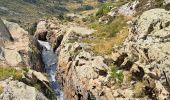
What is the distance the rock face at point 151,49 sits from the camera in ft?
127

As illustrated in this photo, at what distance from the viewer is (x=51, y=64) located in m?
69.4

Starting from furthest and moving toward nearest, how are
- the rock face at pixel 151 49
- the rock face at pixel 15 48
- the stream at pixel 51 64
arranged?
the stream at pixel 51 64 → the rock face at pixel 15 48 → the rock face at pixel 151 49

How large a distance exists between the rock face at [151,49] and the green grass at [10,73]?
1248 cm

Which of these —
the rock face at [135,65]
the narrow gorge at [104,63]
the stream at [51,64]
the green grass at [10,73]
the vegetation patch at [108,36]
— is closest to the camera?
the narrow gorge at [104,63]

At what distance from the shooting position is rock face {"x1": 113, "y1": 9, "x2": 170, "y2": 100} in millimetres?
38812

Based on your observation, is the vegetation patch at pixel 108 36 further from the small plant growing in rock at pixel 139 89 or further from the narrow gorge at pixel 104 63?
the small plant growing in rock at pixel 139 89

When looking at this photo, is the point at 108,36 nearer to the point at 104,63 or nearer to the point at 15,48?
the point at 104,63

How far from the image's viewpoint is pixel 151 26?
4709 cm

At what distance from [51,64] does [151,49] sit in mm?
30631

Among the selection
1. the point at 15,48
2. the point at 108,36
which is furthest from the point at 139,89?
the point at 15,48

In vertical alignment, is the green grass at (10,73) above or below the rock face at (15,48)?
above

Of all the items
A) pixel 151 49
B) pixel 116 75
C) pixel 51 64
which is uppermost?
pixel 151 49

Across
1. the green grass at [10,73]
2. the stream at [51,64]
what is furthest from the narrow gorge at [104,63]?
the stream at [51,64]

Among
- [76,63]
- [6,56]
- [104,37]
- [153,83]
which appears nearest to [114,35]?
[104,37]
